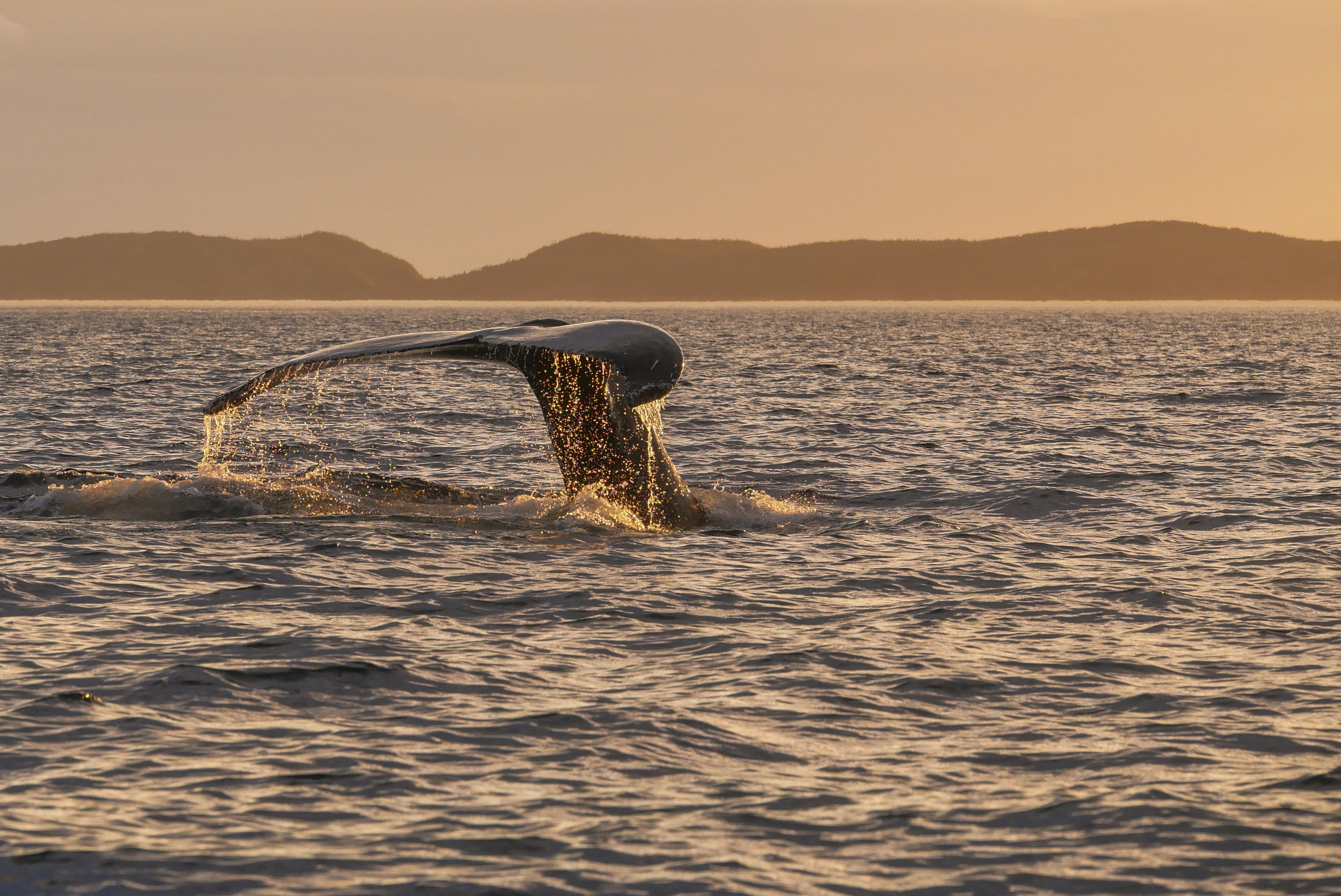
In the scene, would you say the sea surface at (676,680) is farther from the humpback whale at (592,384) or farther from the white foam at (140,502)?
the humpback whale at (592,384)

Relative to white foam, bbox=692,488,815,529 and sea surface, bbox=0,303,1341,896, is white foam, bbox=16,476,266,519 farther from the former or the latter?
white foam, bbox=692,488,815,529

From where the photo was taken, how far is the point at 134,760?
25.9 feet

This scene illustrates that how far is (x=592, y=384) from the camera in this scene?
14.4 meters

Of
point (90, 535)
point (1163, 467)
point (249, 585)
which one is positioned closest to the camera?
point (249, 585)

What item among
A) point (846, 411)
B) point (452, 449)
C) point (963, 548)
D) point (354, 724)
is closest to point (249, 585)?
point (354, 724)

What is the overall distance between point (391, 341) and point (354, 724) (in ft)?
18.5

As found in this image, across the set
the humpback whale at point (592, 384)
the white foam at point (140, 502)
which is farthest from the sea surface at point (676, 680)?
the humpback whale at point (592, 384)

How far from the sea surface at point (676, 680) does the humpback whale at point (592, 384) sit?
1.24ft

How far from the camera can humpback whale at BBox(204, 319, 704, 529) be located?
13.2 meters

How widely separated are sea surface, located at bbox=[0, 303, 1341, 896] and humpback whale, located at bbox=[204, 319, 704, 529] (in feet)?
1.24

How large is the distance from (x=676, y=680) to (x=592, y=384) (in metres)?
5.31

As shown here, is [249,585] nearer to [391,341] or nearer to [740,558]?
[391,341]

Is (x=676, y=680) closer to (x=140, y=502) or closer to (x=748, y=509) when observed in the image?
(x=748, y=509)

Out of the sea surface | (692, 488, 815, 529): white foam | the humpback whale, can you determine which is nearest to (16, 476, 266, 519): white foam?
the sea surface
